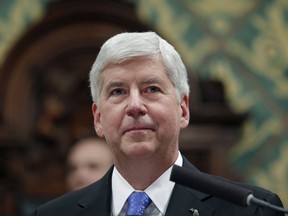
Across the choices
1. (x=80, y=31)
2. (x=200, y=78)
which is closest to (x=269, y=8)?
(x=200, y=78)

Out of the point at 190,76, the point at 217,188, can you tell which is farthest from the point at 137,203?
the point at 190,76

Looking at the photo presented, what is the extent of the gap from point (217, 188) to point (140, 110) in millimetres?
297

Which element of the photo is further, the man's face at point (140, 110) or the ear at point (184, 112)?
the ear at point (184, 112)

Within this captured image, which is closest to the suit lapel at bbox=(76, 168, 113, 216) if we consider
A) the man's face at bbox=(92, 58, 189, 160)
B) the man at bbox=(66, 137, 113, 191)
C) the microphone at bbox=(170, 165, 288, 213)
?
the man's face at bbox=(92, 58, 189, 160)

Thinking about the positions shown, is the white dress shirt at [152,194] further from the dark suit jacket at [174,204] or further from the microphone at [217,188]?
the microphone at [217,188]

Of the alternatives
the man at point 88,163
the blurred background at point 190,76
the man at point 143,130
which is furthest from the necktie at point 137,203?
the blurred background at point 190,76

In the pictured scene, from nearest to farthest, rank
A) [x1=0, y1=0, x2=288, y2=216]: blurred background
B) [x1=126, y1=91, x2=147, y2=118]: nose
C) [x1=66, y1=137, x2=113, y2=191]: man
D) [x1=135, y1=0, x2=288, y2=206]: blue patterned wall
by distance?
1. [x1=126, y1=91, x2=147, y2=118]: nose
2. [x1=66, y1=137, x2=113, y2=191]: man
3. [x1=0, y1=0, x2=288, y2=216]: blurred background
4. [x1=135, y1=0, x2=288, y2=206]: blue patterned wall

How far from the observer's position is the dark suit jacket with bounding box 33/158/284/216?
209 centimetres

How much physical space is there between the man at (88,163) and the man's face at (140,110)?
130cm

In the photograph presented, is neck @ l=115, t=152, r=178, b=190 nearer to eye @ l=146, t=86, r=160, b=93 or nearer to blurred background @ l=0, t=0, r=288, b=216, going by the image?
eye @ l=146, t=86, r=160, b=93

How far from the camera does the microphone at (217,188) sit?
1.82 m

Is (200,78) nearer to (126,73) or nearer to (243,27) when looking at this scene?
(243,27)

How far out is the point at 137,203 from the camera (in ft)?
6.95

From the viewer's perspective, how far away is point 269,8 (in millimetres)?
4543
